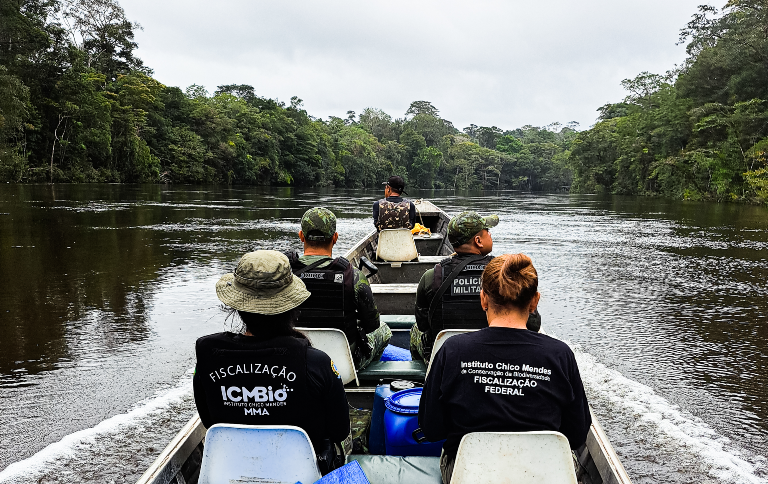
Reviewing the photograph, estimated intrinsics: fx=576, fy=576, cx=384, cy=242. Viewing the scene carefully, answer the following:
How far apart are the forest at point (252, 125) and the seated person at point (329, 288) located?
3263 cm

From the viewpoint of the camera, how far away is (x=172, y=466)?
2.39m

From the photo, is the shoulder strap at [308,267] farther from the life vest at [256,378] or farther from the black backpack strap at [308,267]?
the life vest at [256,378]

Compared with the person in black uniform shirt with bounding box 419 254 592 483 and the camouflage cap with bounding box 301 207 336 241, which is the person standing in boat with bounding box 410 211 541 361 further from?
the person in black uniform shirt with bounding box 419 254 592 483

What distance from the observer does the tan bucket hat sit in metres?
2.00

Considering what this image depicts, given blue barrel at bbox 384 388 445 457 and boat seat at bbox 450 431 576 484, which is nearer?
boat seat at bbox 450 431 576 484

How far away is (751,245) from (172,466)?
52.8 ft

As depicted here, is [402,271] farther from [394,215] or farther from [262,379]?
[262,379]

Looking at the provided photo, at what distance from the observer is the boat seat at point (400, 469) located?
2371 millimetres

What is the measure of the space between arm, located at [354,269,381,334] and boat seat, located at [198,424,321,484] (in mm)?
1534

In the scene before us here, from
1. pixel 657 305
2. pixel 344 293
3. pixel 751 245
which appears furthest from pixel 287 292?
pixel 751 245

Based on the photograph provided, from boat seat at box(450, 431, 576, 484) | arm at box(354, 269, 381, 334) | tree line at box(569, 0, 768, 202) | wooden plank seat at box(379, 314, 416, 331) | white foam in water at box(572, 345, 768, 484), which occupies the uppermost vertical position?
tree line at box(569, 0, 768, 202)

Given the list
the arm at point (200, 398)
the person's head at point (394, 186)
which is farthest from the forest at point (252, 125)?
the arm at point (200, 398)

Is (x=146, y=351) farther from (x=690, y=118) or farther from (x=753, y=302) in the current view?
(x=690, y=118)

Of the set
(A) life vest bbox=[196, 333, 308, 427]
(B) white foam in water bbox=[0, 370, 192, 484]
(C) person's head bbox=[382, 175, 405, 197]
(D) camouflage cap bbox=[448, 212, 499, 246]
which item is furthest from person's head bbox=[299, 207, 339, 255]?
(C) person's head bbox=[382, 175, 405, 197]
